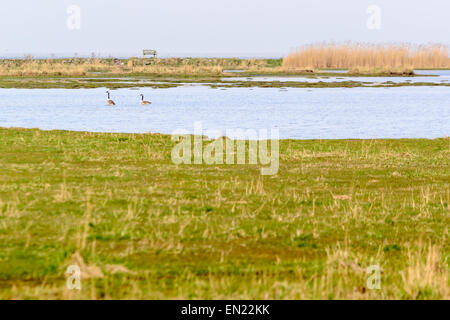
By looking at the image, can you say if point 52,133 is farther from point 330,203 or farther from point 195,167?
point 330,203

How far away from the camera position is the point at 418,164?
2752cm

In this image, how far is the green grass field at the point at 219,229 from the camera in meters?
10.7

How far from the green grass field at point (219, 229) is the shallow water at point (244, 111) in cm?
2094

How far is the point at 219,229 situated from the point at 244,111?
48.1 m

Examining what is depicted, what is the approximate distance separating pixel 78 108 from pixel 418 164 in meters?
42.7

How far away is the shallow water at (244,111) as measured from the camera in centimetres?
4872

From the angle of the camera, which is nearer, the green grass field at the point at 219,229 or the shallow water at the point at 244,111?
the green grass field at the point at 219,229

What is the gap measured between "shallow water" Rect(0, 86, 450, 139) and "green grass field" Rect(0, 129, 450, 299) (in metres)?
20.9

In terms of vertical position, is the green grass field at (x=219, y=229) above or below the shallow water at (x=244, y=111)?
above

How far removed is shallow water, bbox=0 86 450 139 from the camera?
48.7 m

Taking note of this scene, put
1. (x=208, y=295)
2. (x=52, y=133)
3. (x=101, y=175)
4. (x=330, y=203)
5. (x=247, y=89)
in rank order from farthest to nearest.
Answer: (x=247, y=89), (x=52, y=133), (x=101, y=175), (x=330, y=203), (x=208, y=295)

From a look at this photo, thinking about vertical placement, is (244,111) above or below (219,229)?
below

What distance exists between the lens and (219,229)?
14.5 metres
